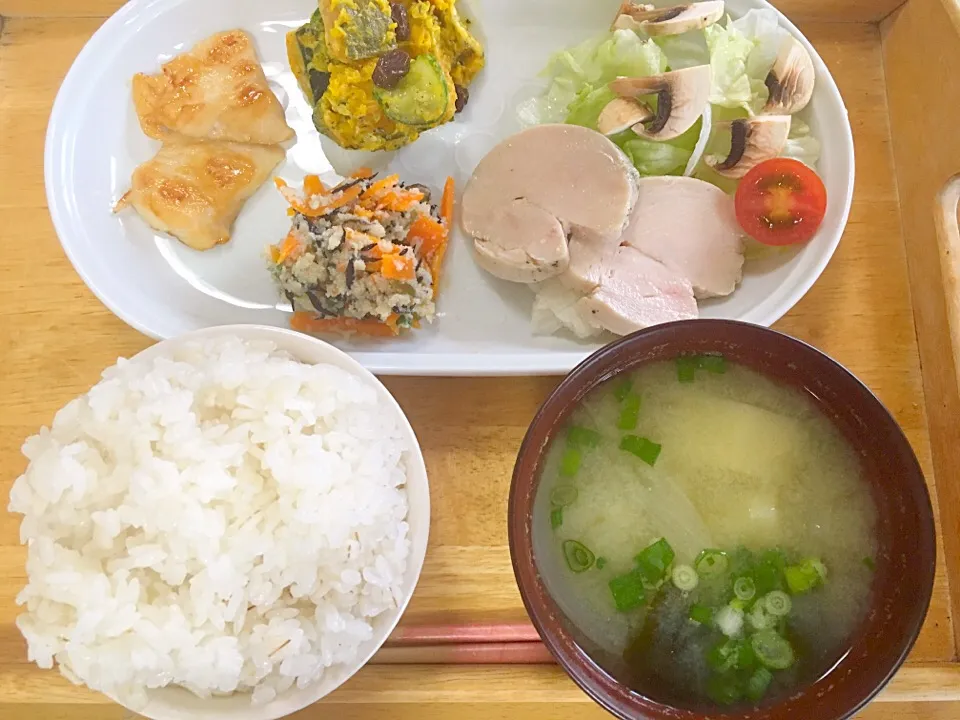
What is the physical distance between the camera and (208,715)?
139 centimetres

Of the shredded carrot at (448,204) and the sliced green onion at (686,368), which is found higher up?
the sliced green onion at (686,368)

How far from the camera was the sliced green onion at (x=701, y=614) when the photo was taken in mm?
1377

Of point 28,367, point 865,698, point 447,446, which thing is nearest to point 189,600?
point 447,446

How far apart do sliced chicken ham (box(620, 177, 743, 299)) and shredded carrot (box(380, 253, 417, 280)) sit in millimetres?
530

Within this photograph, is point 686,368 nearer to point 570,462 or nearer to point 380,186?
point 570,462

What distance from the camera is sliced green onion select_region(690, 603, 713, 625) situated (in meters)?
1.38

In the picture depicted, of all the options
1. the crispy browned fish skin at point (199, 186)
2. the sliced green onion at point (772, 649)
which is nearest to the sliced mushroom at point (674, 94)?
the crispy browned fish skin at point (199, 186)

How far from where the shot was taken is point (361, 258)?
5.86ft

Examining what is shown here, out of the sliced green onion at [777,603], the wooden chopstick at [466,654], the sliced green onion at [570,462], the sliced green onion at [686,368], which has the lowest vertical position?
the wooden chopstick at [466,654]

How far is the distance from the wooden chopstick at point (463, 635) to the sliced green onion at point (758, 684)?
440 millimetres

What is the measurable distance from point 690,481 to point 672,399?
0.16 metres

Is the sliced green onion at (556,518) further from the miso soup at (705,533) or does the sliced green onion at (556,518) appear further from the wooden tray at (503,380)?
the wooden tray at (503,380)

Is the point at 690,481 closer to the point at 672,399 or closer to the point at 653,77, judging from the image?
the point at 672,399

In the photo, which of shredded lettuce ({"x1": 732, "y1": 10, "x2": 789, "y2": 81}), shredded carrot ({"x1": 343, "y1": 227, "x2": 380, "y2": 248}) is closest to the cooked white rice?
shredded carrot ({"x1": 343, "y1": 227, "x2": 380, "y2": 248})
